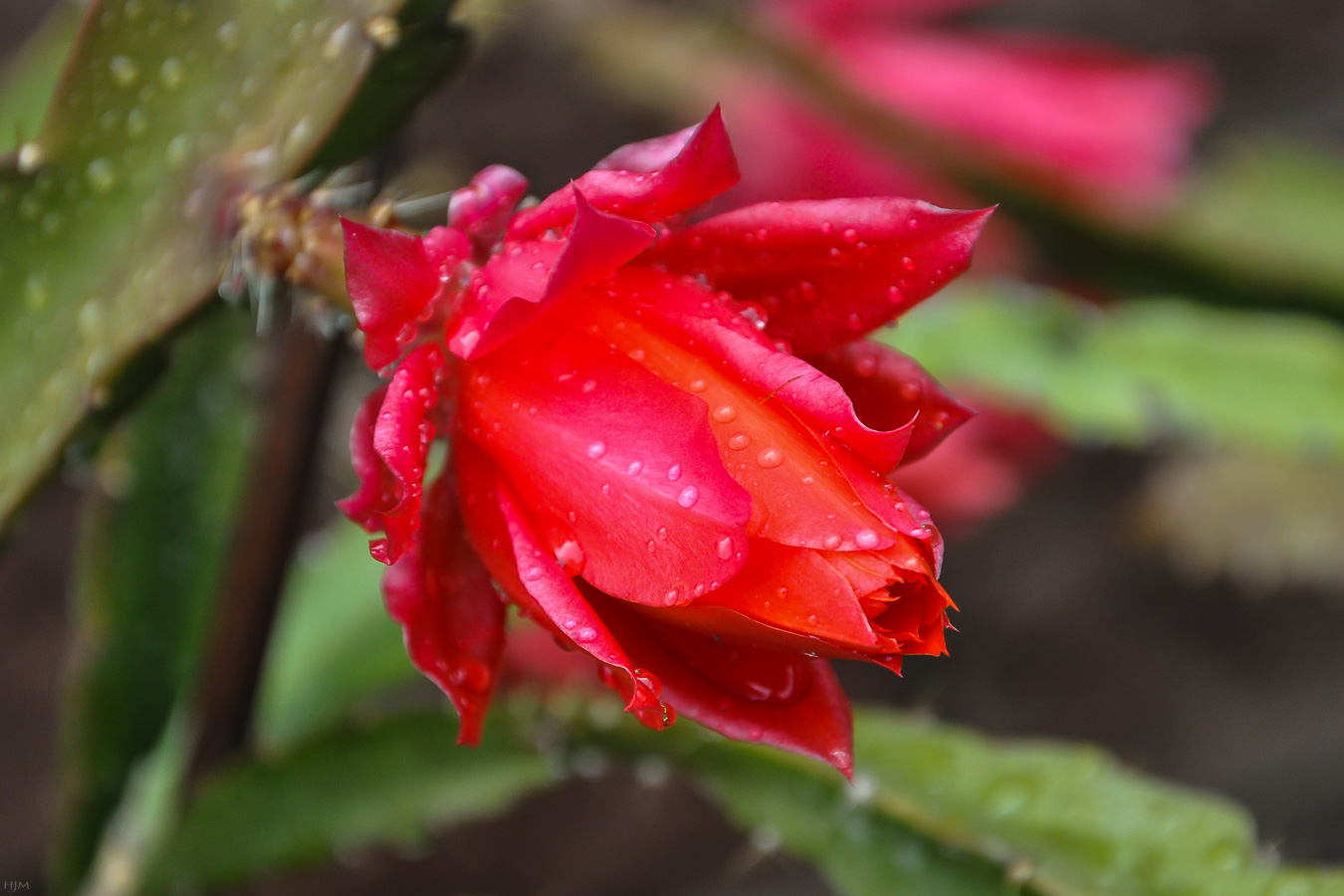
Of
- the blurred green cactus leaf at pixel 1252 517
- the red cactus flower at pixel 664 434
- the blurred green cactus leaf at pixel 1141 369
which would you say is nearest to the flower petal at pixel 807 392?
the red cactus flower at pixel 664 434

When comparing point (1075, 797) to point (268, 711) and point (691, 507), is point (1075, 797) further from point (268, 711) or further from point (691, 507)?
point (268, 711)

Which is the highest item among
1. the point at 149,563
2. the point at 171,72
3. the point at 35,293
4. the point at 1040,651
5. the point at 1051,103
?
the point at 171,72

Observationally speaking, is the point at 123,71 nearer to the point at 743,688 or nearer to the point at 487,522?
the point at 487,522

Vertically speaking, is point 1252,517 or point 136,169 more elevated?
point 136,169

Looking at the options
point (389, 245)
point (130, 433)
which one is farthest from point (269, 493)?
point (389, 245)

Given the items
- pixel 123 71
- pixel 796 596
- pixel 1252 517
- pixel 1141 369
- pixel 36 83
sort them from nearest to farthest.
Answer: pixel 796 596 < pixel 123 71 < pixel 1141 369 < pixel 36 83 < pixel 1252 517

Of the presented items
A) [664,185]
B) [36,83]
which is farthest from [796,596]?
[36,83]
